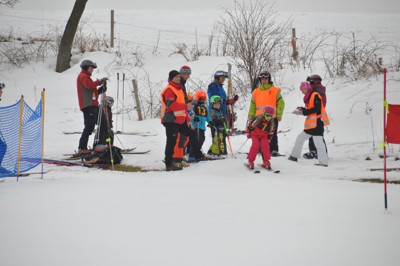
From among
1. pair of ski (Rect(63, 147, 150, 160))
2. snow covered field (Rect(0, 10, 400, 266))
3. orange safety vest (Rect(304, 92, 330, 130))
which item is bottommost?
snow covered field (Rect(0, 10, 400, 266))

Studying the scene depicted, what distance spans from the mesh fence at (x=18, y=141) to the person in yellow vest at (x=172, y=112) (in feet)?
7.23

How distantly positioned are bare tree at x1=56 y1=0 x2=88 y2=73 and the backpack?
984cm

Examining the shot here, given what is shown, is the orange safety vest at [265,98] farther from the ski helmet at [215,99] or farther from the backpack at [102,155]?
the backpack at [102,155]

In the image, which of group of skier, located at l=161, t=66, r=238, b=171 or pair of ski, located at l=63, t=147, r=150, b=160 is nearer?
group of skier, located at l=161, t=66, r=238, b=171

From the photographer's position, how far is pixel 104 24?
29.7 m

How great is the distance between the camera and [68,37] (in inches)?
701

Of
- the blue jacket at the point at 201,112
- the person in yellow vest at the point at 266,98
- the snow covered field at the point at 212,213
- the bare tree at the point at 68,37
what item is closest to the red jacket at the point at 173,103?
the blue jacket at the point at 201,112

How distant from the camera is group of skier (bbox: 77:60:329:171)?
7.98m

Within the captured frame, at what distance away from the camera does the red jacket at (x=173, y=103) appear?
8.11 metres

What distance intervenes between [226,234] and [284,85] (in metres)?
11.5

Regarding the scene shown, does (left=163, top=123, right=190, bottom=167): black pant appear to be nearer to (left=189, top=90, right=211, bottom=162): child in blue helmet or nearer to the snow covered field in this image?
the snow covered field

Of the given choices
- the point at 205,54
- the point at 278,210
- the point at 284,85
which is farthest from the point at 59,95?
the point at 278,210

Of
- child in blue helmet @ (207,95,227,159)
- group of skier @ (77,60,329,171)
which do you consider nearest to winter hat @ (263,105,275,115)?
group of skier @ (77,60,329,171)

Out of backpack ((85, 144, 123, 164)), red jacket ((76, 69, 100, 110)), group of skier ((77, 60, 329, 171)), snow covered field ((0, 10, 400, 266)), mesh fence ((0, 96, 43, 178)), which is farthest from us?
red jacket ((76, 69, 100, 110))
